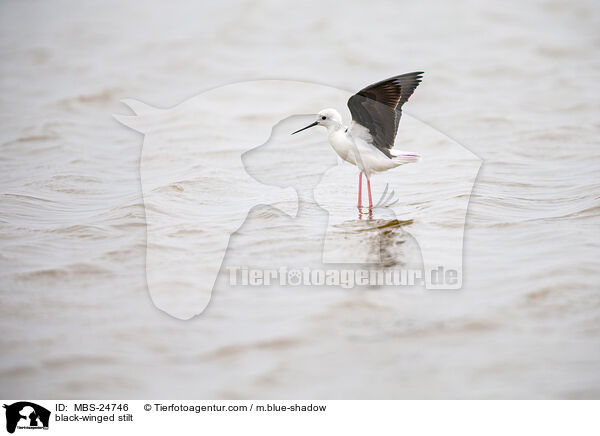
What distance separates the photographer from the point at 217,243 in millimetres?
5441

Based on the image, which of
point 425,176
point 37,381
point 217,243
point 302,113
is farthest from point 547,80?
point 37,381

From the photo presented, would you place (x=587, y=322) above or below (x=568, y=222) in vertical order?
below

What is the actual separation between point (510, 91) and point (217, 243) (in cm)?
644

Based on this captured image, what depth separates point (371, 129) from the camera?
5.56m
